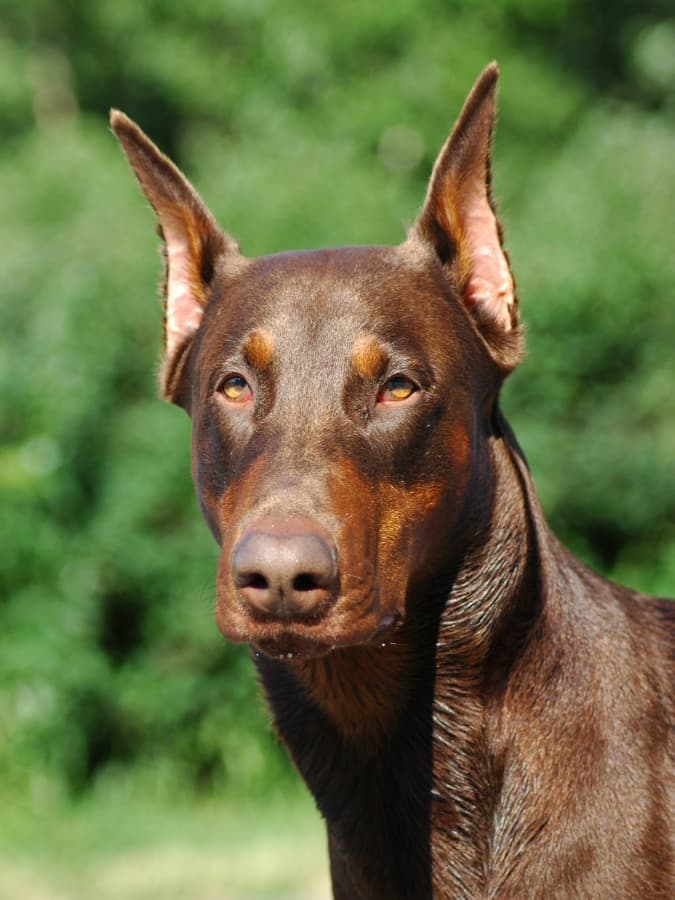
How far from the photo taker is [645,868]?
3.21 m

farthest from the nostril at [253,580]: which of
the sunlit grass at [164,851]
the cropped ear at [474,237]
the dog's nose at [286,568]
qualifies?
the sunlit grass at [164,851]

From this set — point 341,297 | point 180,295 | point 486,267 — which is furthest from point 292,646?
point 180,295

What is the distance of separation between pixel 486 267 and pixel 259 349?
73 cm

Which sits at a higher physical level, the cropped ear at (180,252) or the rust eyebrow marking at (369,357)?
the cropped ear at (180,252)

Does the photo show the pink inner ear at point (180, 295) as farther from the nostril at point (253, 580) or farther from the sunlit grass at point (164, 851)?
the sunlit grass at point (164, 851)

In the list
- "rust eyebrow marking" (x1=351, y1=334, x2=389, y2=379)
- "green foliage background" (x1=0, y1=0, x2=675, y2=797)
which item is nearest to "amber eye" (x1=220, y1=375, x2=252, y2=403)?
"rust eyebrow marking" (x1=351, y1=334, x2=389, y2=379)

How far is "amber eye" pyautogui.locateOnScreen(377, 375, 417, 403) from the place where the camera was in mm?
3393

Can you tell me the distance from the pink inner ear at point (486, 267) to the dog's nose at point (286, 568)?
108 cm

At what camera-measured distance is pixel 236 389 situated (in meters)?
3.52

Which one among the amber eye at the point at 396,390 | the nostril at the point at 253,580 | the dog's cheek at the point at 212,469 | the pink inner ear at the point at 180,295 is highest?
the pink inner ear at the point at 180,295

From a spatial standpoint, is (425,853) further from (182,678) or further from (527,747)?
(182,678)

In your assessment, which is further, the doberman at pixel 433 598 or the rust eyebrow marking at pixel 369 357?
the rust eyebrow marking at pixel 369 357

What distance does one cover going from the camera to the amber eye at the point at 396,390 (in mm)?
3393

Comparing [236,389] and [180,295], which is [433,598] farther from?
[180,295]
